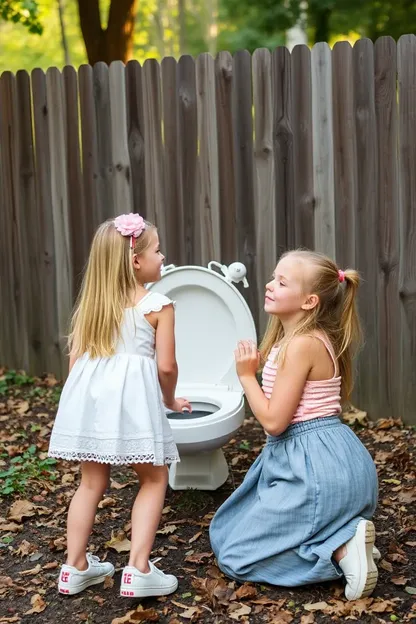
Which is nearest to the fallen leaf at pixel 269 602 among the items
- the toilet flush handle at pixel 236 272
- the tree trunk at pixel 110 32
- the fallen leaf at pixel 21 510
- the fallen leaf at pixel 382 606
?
the fallen leaf at pixel 382 606

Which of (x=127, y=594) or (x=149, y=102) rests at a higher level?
(x=149, y=102)

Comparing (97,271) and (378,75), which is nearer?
(97,271)

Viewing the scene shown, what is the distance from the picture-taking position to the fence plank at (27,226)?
5.57 m

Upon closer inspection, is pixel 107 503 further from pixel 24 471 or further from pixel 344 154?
pixel 344 154

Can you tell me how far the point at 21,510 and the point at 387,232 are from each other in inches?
102

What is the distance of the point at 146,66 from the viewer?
5.02 metres

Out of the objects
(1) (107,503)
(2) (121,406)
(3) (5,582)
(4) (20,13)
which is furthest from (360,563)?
(4) (20,13)

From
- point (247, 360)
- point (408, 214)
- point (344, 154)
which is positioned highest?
point (344, 154)

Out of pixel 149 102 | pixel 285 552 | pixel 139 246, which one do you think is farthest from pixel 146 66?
pixel 285 552

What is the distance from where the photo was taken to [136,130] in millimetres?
5160

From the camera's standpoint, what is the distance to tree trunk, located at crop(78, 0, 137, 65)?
7230 mm

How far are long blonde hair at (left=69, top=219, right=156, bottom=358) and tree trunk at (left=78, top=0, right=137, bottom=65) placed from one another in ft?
15.8

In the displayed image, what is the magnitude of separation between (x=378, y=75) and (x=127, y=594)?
3191 millimetres

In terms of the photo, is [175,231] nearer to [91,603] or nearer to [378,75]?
[378,75]
